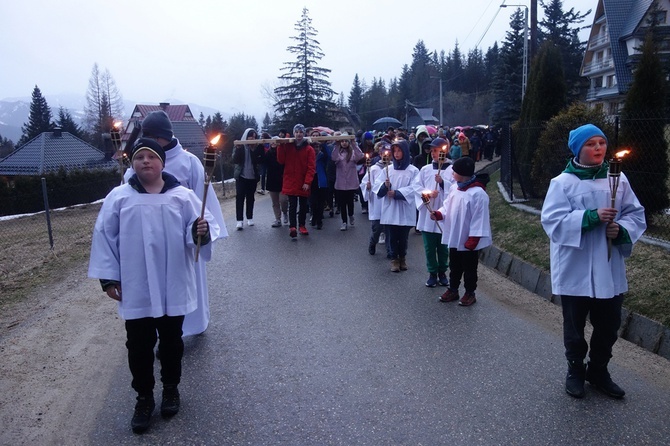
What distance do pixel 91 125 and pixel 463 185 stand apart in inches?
2440

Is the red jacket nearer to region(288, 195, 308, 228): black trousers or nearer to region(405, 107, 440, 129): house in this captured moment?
region(288, 195, 308, 228): black trousers

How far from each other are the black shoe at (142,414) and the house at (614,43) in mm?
39834

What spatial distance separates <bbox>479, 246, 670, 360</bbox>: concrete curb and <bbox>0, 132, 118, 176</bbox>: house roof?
24.7 meters

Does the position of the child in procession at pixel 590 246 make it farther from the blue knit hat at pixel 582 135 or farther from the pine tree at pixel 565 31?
the pine tree at pixel 565 31

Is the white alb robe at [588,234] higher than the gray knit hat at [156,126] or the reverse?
the reverse

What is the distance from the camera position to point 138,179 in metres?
3.76

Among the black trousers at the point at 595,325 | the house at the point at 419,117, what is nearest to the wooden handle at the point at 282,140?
the black trousers at the point at 595,325

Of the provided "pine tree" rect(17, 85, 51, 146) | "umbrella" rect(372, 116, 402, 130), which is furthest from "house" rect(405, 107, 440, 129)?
"pine tree" rect(17, 85, 51, 146)

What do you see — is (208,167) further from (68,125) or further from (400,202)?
(68,125)

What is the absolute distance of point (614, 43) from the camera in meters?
43.7

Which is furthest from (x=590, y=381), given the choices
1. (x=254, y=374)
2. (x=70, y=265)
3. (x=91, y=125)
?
(x=91, y=125)

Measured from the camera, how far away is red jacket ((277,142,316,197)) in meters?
10.8

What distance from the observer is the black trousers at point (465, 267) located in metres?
6.43

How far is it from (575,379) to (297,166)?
747 cm
